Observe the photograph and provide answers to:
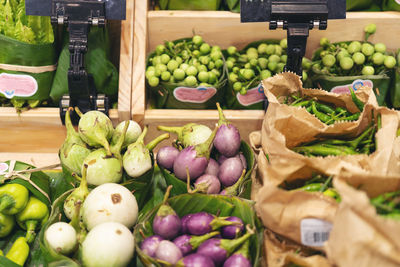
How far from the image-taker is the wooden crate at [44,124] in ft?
5.76

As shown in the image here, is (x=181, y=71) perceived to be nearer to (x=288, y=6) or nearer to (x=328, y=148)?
(x=288, y=6)

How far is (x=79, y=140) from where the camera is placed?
148 centimetres

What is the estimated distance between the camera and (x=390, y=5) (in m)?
2.02

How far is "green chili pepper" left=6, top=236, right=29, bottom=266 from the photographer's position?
4.47ft

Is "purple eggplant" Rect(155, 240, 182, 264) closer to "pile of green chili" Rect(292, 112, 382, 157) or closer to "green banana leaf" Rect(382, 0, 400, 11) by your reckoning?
"pile of green chili" Rect(292, 112, 382, 157)

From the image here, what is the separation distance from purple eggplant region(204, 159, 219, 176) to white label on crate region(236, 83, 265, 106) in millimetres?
520

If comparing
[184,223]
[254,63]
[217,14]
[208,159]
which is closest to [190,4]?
[217,14]

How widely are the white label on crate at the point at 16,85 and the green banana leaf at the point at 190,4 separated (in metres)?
0.82

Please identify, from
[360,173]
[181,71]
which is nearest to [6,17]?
[181,71]

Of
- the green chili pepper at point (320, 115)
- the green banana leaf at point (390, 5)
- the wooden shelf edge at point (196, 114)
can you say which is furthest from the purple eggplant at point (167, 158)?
the green banana leaf at point (390, 5)

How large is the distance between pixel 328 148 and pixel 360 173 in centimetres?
34

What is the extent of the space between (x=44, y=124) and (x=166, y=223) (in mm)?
967

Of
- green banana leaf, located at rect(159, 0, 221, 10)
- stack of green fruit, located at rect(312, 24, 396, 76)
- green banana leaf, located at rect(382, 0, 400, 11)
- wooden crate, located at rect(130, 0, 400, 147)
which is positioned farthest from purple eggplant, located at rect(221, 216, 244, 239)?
green banana leaf, located at rect(382, 0, 400, 11)

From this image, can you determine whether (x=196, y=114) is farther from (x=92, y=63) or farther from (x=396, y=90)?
(x=396, y=90)
